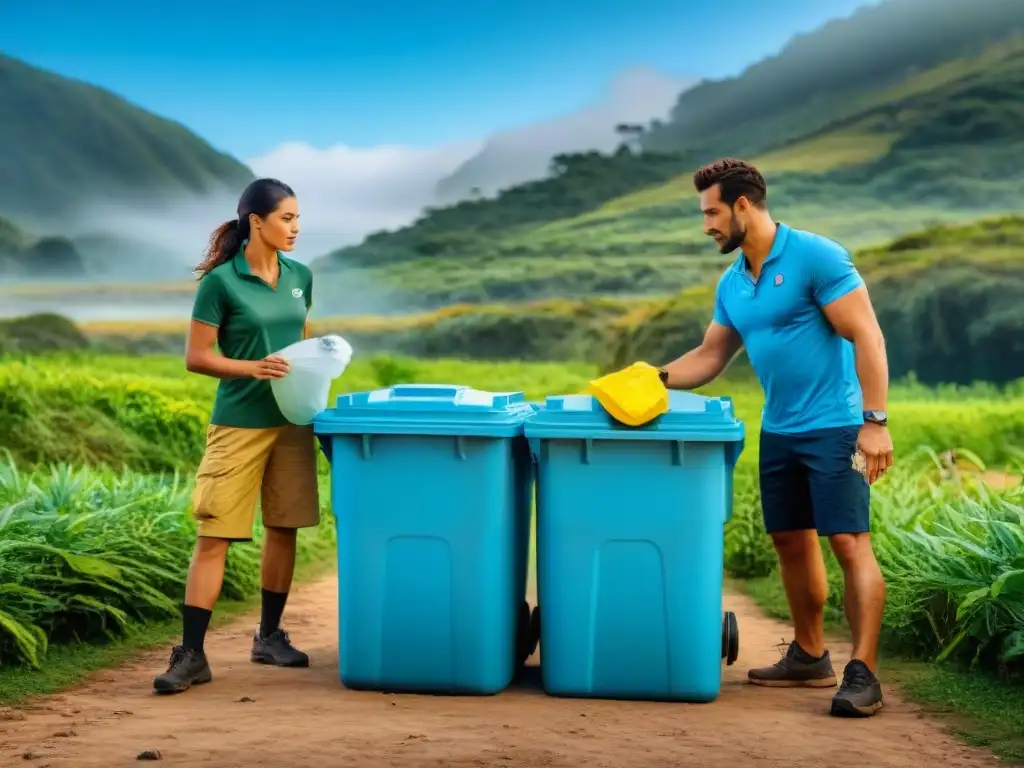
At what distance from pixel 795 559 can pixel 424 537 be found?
1323 millimetres

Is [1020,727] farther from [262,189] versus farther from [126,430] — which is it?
[126,430]

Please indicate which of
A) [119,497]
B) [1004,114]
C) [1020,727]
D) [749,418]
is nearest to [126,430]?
[119,497]

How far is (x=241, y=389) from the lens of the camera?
496 centimetres

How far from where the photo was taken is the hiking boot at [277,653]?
17.6 ft

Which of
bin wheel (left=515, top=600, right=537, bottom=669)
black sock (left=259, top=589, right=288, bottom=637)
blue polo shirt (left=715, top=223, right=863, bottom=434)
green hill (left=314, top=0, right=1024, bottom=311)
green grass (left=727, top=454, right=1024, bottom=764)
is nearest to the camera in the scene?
blue polo shirt (left=715, top=223, right=863, bottom=434)

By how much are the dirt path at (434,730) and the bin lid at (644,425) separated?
91cm

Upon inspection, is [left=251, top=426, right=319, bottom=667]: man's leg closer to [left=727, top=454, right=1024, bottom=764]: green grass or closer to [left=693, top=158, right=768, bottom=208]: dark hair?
[left=693, top=158, right=768, bottom=208]: dark hair

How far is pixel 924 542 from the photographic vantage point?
19.1ft

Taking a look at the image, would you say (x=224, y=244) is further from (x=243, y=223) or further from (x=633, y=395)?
(x=633, y=395)

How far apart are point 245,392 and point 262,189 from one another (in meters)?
0.72

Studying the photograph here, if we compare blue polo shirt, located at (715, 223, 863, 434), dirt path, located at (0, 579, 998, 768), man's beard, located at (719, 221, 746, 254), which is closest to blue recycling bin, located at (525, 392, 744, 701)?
dirt path, located at (0, 579, 998, 768)

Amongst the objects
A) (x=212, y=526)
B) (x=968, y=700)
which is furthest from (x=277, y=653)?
(x=968, y=700)

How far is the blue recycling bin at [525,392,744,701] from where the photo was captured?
4715 mm

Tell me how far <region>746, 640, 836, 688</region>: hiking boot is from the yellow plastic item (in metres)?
1.13
